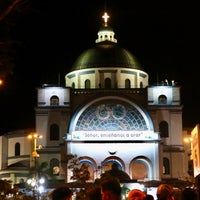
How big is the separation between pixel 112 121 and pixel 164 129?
20.4 feet

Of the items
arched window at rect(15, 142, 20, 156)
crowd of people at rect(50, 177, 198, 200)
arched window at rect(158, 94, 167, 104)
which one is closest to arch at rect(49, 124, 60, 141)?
arched window at rect(15, 142, 20, 156)

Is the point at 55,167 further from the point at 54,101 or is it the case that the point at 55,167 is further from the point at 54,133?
the point at 54,101

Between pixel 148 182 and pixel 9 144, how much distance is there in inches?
934

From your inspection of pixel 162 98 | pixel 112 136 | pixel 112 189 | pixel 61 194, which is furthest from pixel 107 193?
pixel 162 98

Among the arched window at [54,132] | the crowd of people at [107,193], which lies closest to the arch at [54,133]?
the arched window at [54,132]

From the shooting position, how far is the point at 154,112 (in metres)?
62.9

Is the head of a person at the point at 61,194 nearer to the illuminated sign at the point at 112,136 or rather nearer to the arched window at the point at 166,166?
the illuminated sign at the point at 112,136

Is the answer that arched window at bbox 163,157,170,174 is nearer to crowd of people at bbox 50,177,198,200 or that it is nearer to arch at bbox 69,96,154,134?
arch at bbox 69,96,154,134

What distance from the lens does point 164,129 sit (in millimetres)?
Result: 63094

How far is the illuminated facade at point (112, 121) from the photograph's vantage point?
193 ft

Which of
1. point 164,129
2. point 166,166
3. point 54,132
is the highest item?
point 164,129

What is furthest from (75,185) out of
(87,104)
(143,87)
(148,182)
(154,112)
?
(143,87)

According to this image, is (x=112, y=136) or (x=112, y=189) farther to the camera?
(x=112, y=136)

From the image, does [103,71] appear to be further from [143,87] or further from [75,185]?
[75,185]
